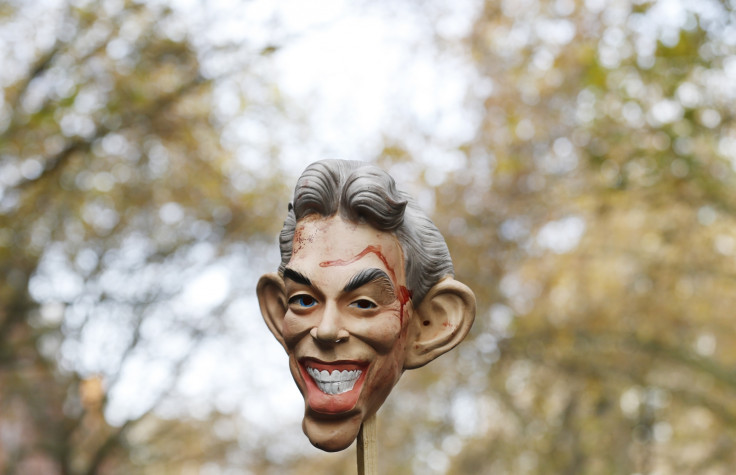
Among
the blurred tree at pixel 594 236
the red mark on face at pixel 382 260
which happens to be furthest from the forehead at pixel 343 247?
the blurred tree at pixel 594 236

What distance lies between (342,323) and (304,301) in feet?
0.58

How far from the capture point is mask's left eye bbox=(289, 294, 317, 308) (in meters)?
2.99

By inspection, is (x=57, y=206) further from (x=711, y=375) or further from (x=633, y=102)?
(x=711, y=375)

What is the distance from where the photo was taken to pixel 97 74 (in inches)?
303

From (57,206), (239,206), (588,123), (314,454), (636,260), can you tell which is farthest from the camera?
(314,454)

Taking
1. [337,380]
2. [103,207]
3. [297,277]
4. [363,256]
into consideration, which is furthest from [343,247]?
[103,207]

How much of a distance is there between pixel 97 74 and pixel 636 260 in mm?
7606

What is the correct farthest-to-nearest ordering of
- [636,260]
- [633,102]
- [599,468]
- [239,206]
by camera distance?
[599,468] < [636,260] < [239,206] < [633,102]

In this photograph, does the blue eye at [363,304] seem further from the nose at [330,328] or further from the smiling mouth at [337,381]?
the smiling mouth at [337,381]

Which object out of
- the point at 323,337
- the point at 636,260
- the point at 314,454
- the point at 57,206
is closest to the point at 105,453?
the point at 57,206

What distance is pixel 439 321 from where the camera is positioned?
3.18 m

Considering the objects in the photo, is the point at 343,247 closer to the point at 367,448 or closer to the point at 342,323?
the point at 342,323

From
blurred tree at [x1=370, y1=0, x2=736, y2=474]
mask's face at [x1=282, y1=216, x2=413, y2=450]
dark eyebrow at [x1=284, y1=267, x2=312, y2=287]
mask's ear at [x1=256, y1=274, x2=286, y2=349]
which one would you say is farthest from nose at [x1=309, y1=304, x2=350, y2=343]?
blurred tree at [x1=370, y1=0, x2=736, y2=474]

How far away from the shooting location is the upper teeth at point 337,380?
2.93 m
